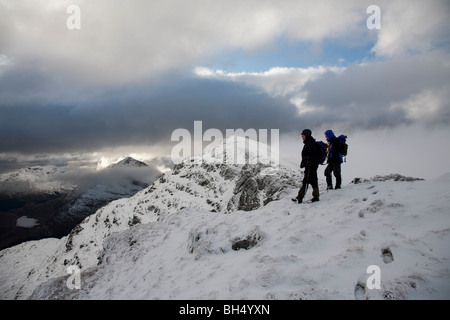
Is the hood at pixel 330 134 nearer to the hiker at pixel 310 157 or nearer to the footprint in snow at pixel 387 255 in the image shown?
the hiker at pixel 310 157

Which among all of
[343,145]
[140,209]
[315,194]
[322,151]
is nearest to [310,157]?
[322,151]

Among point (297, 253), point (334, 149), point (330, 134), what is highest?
point (330, 134)

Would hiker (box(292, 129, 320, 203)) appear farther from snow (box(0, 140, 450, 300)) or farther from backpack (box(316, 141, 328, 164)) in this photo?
snow (box(0, 140, 450, 300))

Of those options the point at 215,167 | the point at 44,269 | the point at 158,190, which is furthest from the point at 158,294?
the point at 44,269

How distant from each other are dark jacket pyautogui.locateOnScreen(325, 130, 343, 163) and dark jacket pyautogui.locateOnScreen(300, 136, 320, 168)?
72.4 inches

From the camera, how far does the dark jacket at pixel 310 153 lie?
12602 mm

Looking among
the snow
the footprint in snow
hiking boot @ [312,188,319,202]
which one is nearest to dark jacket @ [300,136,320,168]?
hiking boot @ [312,188,319,202]

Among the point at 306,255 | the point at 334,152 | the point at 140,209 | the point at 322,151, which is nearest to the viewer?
the point at 306,255

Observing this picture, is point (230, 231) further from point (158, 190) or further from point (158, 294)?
point (158, 190)

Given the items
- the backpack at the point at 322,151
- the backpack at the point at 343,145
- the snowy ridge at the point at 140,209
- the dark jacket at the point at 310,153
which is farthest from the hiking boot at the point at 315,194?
the snowy ridge at the point at 140,209

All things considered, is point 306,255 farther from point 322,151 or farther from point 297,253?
point 322,151

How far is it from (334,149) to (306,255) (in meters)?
7.86

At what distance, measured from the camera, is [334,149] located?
14.0 meters

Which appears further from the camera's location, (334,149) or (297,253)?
(334,149)
